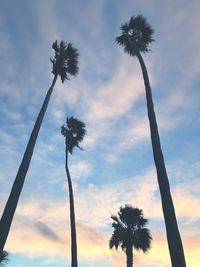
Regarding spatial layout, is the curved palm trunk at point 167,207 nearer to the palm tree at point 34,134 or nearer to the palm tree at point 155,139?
the palm tree at point 155,139

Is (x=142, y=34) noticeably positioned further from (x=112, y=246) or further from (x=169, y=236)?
(x=112, y=246)

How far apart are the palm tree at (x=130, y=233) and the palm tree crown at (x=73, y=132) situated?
908 centimetres

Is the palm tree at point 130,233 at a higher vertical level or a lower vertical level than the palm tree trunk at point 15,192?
higher

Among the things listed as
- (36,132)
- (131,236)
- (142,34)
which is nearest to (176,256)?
(36,132)

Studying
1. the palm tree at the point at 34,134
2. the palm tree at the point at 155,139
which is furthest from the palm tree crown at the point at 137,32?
the palm tree at the point at 34,134

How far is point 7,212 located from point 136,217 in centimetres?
2204

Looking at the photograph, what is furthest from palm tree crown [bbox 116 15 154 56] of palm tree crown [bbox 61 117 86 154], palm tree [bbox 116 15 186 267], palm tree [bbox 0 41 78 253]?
palm tree crown [bbox 61 117 86 154]

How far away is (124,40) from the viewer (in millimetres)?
24906

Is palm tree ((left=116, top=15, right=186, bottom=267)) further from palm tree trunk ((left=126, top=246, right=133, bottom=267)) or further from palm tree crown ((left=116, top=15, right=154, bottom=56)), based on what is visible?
palm tree trunk ((left=126, top=246, right=133, bottom=267))

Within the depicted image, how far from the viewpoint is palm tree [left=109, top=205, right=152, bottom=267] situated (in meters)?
32.8

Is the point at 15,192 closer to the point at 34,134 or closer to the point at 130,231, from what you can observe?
the point at 34,134

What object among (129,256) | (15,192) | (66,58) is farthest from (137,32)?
(129,256)

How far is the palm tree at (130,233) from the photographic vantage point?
32750 millimetres

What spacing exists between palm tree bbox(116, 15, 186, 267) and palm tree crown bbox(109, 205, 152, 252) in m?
17.6
